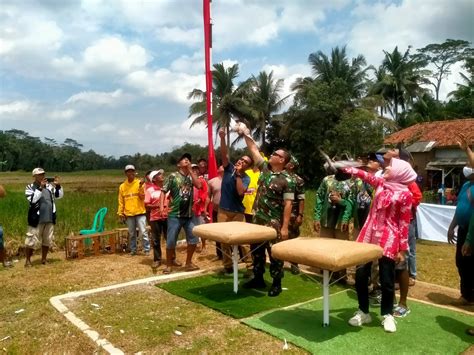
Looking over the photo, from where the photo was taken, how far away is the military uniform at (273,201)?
5289 mm

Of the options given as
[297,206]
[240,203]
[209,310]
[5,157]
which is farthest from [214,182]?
[5,157]

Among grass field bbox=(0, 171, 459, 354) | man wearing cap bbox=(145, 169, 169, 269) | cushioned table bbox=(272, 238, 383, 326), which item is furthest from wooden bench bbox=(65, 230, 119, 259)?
cushioned table bbox=(272, 238, 383, 326)

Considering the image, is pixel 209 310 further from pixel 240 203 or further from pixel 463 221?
pixel 463 221

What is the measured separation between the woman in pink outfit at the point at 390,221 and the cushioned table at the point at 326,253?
0.22 metres

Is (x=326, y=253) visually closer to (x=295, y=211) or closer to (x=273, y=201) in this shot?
(x=273, y=201)

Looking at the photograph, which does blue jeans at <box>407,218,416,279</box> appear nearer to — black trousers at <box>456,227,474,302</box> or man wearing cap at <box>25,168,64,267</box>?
black trousers at <box>456,227,474,302</box>

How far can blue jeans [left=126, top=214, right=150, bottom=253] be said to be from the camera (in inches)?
349

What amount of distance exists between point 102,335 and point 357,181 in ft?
12.0

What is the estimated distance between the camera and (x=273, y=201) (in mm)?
5395

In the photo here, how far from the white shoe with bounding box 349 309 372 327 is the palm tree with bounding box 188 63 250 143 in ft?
98.1

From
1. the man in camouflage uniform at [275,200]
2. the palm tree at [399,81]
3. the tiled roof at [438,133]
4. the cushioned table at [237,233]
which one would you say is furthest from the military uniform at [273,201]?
the palm tree at [399,81]

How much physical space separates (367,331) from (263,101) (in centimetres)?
3147

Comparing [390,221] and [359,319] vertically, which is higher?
[390,221]

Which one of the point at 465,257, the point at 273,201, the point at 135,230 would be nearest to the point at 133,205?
the point at 135,230
